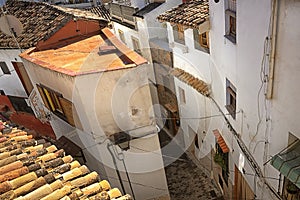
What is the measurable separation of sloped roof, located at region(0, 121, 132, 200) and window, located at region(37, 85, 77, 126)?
2731 mm

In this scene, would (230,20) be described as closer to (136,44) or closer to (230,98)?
(230,98)

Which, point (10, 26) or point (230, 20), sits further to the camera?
point (10, 26)

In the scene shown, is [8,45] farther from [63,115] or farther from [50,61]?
[63,115]

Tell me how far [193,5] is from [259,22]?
547 centimetres

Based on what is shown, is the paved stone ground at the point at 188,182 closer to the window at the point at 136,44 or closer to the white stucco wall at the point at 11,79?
the window at the point at 136,44

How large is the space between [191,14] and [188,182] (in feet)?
26.8

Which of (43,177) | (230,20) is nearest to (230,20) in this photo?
(230,20)

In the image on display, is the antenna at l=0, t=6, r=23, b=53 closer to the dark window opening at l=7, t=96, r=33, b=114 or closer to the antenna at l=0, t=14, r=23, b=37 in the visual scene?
the antenna at l=0, t=14, r=23, b=37

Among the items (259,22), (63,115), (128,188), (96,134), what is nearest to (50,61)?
(63,115)

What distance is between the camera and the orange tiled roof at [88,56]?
8234 mm

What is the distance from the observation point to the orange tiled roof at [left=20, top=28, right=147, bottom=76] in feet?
27.0

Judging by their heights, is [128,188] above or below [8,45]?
below

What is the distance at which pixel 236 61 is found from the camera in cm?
808

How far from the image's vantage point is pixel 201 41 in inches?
433
